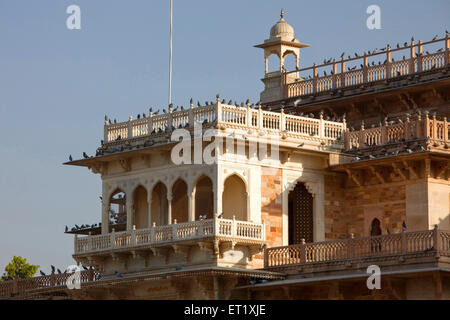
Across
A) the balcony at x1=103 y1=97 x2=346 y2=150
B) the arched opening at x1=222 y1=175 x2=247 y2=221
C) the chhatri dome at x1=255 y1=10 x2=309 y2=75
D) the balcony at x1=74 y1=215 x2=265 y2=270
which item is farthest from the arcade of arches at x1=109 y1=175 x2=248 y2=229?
the chhatri dome at x1=255 y1=10 x2=309 y2=75

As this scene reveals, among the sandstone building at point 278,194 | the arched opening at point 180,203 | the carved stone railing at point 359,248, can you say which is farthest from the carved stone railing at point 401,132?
the arched opening at point 180,203

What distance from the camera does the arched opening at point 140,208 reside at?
5662 centimetres

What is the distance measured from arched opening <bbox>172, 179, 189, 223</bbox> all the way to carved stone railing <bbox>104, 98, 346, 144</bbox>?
226 cm

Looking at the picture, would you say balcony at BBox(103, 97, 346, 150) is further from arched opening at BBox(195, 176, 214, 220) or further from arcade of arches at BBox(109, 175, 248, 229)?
arched opening at BBox(195, 176, 214, 220)

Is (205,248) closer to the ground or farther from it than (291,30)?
closer to the ground

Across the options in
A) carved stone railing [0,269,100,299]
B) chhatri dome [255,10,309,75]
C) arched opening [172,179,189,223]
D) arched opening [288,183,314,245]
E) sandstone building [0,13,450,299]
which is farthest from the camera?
chhatri dome [255,10,309,75]

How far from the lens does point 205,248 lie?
52.5 meters

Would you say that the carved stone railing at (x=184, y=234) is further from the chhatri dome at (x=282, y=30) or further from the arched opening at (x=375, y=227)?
the chhatri dome at (x=282, y=30)

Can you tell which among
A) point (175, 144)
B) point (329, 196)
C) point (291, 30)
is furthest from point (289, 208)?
point (291, 30)

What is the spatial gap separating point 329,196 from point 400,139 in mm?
3709

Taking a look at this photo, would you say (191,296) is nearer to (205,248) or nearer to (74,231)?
(205,248)

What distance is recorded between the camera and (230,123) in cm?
5341

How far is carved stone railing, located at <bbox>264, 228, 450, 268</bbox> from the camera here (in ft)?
159
